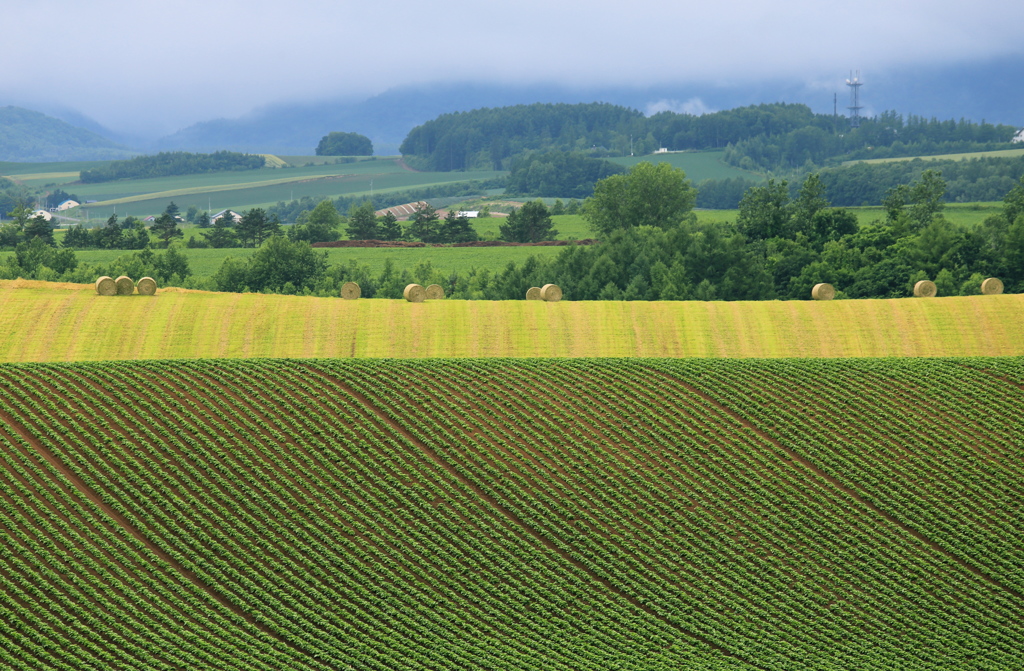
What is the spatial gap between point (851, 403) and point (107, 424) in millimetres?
25182

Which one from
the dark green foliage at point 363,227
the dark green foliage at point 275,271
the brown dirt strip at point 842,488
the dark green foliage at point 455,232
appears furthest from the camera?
→ the dark green foliage at point 363,227

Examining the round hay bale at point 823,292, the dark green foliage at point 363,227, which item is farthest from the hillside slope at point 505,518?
the dark green foliage at point 363,227

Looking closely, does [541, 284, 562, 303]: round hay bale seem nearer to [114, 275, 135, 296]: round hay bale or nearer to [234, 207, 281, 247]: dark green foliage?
[114, 275, 135, 296]: round hay bale

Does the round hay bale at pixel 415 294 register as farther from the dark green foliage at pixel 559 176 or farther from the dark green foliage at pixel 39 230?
the dark green foliage at pixel 559 176

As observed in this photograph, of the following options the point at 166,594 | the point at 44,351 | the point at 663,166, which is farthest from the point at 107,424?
the point at 663,166

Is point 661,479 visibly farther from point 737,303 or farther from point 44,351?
point 44,351

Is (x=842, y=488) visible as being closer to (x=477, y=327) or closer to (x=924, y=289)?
(x=477, y=327)

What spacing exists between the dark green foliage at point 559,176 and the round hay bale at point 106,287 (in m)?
135

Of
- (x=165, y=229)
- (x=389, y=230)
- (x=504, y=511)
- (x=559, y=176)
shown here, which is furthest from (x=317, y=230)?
(x=559, y=176)

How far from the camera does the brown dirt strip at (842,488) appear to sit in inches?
1093

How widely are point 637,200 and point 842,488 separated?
6209 centimetres

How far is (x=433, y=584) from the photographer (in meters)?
26.5

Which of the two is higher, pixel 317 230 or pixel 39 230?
pixel 39 230

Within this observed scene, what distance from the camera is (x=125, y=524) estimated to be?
2712 centimetres
